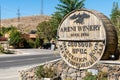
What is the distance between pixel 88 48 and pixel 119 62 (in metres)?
1.34

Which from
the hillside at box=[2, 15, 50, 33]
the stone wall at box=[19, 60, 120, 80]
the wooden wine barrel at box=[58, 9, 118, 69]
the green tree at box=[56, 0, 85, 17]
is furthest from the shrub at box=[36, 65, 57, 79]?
the hillside at box=[2, 15, 50, 33]

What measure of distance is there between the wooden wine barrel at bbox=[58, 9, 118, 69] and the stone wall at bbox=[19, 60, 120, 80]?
185 mm

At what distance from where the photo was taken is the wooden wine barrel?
1160 centimetres

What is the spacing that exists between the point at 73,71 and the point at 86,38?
1202 millimetres

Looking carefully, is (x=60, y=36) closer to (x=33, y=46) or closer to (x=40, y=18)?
(x=33, y=46)

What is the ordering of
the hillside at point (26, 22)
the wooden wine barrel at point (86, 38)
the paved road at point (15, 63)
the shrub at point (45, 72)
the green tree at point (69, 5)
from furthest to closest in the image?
the hillside at point (26, 22), the green tree at point (69, 5), the paved road at point (15, 63), the shrub at point (45, 72), the wooden wine barrel at point (86, 38)

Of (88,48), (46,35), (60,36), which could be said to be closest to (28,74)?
(60,36)

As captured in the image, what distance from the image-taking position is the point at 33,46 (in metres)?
71.1

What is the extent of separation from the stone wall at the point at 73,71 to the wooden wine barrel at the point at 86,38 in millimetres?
185

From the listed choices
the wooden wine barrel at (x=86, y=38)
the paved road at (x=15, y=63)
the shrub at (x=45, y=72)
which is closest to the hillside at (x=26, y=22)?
the paved road at (x=15, y=63)

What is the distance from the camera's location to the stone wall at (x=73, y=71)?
11102 millimetres

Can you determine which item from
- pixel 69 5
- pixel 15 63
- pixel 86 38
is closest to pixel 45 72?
pixel 86 38

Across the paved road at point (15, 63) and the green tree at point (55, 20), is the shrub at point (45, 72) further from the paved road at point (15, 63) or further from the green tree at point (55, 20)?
the green tree at point (55, 20)

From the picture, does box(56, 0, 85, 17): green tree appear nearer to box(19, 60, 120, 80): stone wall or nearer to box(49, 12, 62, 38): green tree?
box(49, 12, 62, 38): green tree
